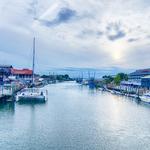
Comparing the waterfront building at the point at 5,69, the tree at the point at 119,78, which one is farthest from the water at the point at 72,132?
the tree at the point at 119,78

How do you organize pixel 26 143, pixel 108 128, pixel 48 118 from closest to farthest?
pixel 26 143
pixel 108 128
pixel 48 118

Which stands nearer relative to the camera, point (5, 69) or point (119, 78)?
point (5, 69)

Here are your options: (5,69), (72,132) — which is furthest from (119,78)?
(72,132)

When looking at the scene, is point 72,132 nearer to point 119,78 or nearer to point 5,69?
point 5,69

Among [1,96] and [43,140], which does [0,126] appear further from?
[1,96]

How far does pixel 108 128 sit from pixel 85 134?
12.0ft

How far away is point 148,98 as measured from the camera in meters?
56.2

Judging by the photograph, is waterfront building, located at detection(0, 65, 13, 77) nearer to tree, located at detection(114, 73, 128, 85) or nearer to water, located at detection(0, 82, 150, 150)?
tree, located at detection(114, 73, 128, 85)

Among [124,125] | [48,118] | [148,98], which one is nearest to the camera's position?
[124,125]

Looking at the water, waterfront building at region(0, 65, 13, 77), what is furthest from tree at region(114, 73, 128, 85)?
the water

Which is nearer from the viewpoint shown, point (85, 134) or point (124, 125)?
point (85, 134)

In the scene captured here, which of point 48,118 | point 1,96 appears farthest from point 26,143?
point 1,96

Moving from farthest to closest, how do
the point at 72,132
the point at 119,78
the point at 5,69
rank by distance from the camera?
the point at 119,78, the point at 5,69, the point at 72,132

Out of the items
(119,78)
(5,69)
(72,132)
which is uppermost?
(5,69)
